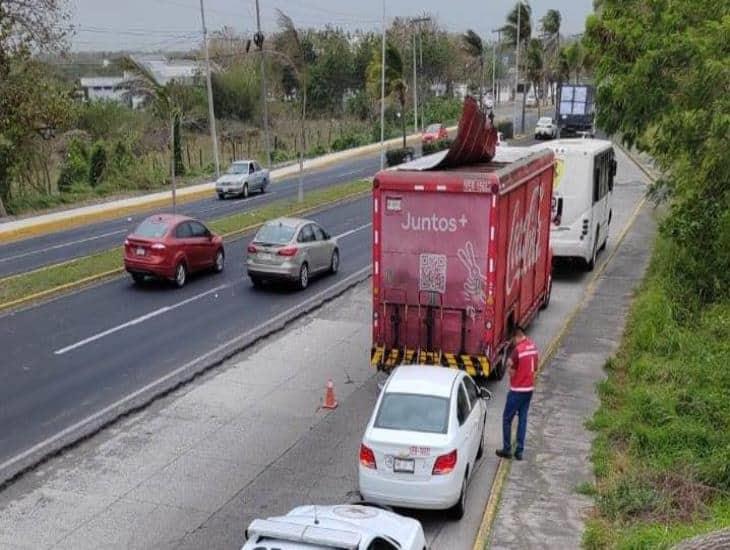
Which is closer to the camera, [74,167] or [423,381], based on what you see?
[423,381]

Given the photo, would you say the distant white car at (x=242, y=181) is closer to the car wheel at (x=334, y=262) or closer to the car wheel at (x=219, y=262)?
the car wheel at (x=219, y=262)

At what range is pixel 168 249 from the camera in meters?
22.1

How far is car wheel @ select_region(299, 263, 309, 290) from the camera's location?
885 inches

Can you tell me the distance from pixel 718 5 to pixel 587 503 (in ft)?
39.5

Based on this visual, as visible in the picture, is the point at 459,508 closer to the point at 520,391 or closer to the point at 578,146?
the point at 520,391

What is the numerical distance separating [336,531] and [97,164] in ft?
135

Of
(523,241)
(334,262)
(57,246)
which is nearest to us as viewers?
(523,241)

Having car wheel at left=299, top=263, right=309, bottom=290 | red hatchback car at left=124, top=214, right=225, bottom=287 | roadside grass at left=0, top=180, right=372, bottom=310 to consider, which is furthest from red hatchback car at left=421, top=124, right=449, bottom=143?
car wheel at left=299, top=263, right=309, bottom=290

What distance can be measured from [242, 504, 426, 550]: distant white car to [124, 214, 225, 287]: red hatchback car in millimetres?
14672

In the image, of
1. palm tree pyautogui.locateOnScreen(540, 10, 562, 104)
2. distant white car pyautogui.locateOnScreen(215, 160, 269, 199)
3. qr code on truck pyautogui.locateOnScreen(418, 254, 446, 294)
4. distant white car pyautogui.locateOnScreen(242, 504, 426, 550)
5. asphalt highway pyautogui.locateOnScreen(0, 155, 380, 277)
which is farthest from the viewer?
palm tree pyautogui.locateOnScreen(540, 10, 562, 104)

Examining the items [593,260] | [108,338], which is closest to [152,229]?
[108,338]

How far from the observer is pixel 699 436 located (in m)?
11.5

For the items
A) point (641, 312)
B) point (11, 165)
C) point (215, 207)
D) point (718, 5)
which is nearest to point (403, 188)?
point (641, 312)

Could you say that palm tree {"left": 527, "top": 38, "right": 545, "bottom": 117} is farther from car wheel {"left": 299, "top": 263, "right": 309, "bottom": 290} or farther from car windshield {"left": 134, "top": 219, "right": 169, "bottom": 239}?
car windshield {"left": 134, "top": 219, "right": 169, "bottom": 239}
